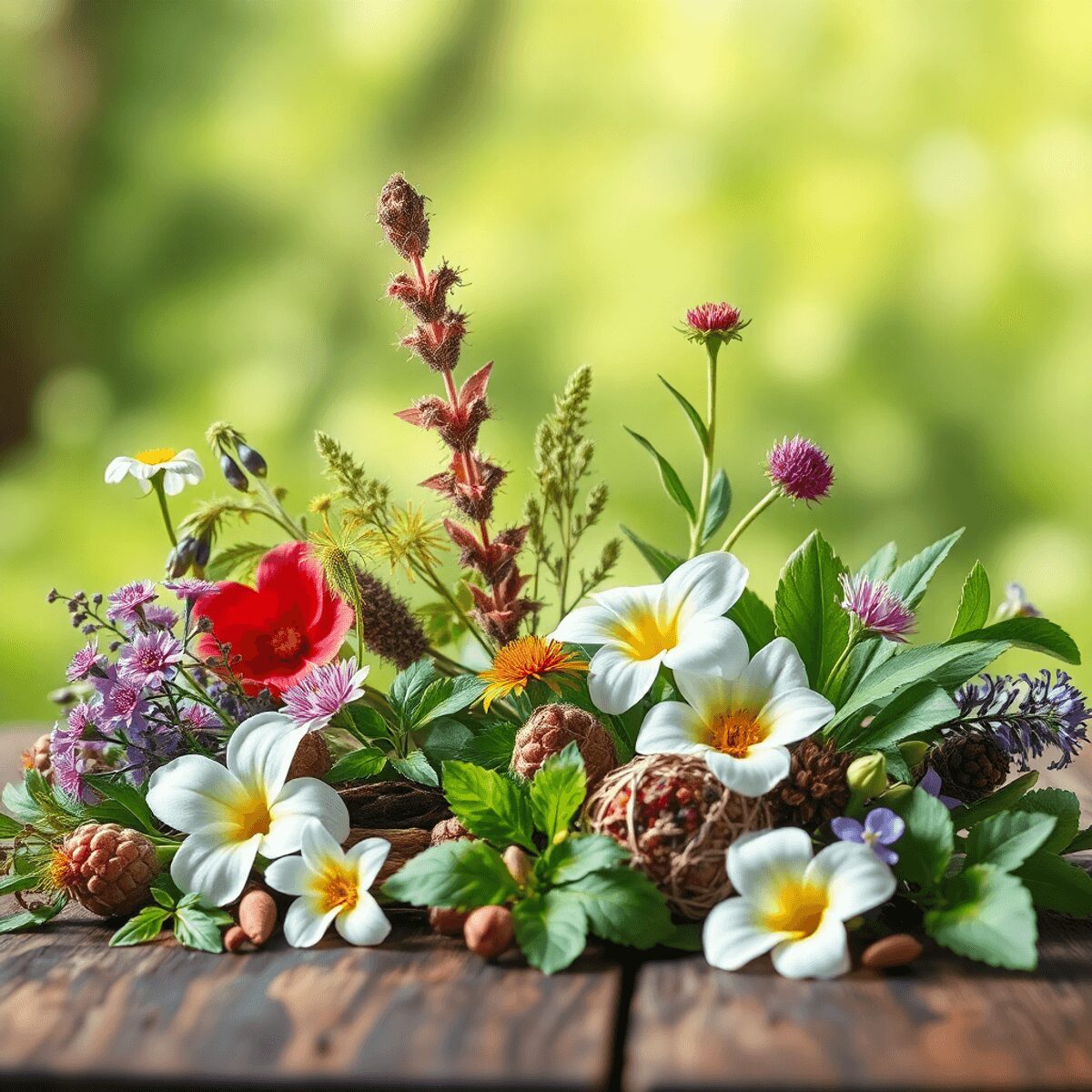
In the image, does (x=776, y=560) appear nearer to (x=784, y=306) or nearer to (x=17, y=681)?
(x=784, y=306)

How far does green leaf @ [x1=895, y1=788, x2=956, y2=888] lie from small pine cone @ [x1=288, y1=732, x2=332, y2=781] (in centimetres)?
30

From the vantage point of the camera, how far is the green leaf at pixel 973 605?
667mm

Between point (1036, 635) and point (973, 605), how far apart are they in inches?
1.7

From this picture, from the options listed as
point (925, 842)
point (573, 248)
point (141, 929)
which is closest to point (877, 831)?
point (925, 842)

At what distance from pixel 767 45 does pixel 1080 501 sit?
1061mm

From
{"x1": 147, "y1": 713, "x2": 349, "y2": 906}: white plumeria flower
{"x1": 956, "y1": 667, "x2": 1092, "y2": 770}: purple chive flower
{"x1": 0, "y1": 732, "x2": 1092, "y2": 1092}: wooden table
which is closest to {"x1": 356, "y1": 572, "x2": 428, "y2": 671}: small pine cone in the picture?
{"x1": 147, "y1": 713, "x2": 349, "y2": 906}: white plumeria flower

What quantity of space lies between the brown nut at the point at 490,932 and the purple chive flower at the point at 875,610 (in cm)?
22

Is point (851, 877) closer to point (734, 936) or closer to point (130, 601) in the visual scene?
point (734, 936)

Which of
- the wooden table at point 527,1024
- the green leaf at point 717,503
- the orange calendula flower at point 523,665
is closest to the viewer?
the wooden table at point 527,1024

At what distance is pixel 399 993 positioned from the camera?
20.5 inches

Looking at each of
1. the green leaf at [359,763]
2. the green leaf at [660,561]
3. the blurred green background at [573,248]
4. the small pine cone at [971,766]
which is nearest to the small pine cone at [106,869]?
the green leaf at [359,763]

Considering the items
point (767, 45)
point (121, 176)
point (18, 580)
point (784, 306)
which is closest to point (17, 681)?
point (18, 580)

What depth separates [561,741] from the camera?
63 cm

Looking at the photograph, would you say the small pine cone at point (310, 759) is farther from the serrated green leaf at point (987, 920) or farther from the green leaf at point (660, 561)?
the serrated green leaf at point (987, 920)
